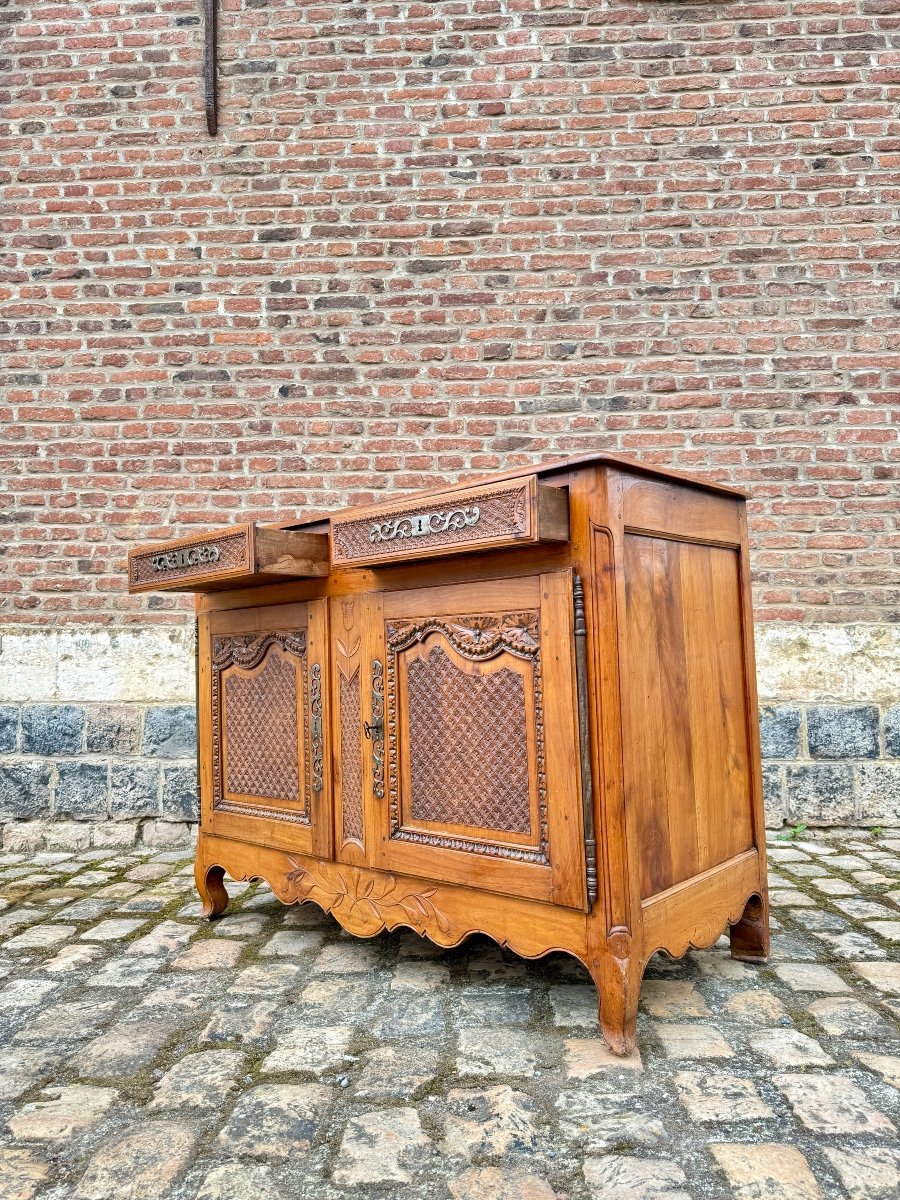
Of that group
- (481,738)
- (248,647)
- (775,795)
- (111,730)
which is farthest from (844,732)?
(111,730)

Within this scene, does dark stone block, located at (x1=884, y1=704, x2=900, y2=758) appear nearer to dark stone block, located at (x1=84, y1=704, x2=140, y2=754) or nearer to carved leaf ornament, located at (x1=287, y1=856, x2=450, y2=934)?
carved leaf ornament, located at (x1=287, y1=856, x2=450, y2=934)

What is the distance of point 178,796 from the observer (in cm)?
401

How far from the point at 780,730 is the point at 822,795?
0.35 metres

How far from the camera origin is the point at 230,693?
110 inches

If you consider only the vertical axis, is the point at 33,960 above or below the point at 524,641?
below

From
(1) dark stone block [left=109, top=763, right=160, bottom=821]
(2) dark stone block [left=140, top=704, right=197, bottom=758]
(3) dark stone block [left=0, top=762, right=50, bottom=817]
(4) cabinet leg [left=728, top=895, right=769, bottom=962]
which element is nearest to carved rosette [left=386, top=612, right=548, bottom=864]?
(4) cabinet leg [left=728, top=895, right=769, bottom=962]

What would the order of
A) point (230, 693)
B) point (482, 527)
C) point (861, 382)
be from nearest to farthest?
point (482, 527)
point (230, 693)
point (861, 382)

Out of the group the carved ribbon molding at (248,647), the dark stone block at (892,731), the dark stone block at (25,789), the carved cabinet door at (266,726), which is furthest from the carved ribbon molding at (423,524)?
the dark stone block at (892,731)

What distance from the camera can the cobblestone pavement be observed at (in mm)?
1349

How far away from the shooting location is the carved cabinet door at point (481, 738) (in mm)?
1896

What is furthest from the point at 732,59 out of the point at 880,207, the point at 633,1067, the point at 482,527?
the point at 633,1067

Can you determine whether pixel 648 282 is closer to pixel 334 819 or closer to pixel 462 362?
pixel 462 362

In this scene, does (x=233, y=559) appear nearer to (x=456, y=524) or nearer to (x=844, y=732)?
(x=456, y=524)

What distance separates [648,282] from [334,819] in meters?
3.00
